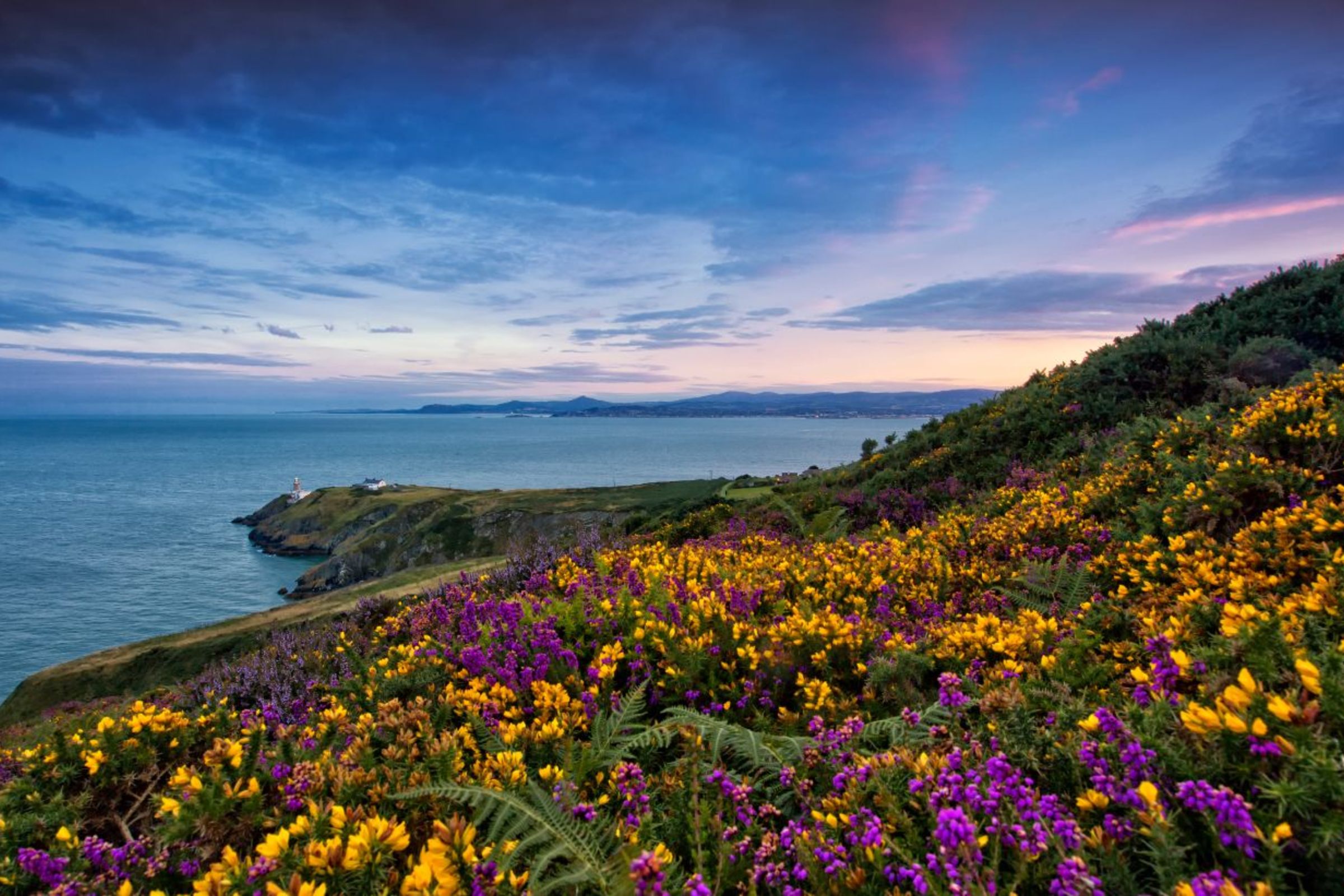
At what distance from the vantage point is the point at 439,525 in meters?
83.7

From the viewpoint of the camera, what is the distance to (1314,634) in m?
3.69

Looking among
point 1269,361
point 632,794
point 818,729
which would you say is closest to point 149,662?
point 632,794

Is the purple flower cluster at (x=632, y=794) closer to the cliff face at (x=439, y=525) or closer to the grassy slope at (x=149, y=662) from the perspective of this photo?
the grassy slope at (x=149, y=662)

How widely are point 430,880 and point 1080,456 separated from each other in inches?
485

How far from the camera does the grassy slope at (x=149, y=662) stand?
2947 cm

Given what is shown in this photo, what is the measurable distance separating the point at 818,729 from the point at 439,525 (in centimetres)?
8634

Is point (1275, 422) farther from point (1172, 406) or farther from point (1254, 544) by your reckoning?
point (1172, 406)

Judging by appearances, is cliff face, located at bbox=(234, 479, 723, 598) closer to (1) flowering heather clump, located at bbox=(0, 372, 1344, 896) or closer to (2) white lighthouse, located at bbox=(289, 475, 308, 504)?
(2) white lighthouse, located at bbox=(289, 475, 308, 504)

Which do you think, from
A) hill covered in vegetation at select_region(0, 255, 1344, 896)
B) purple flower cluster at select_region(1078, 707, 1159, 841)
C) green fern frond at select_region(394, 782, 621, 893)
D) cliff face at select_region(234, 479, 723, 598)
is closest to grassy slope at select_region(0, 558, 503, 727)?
hill covered in vegetation at select_region(0, 255, 1344, 896)

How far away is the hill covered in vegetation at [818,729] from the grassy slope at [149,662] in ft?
75.3

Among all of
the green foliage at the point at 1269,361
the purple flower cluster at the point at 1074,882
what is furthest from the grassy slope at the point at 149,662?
the purple flower cluster at the point at 1074,882

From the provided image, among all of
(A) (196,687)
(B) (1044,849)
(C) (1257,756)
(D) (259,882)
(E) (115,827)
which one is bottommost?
(A) (196,687)

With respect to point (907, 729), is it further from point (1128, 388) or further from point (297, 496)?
point (297, 496)

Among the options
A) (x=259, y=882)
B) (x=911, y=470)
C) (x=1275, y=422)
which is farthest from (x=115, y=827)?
(x=911, y=470)
